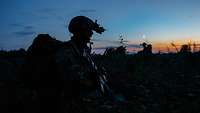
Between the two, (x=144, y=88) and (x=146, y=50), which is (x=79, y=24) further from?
(x=146, y=50)

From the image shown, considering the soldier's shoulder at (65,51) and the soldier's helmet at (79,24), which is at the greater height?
the soldier's helmet at (79,24)

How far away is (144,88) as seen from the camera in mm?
18125

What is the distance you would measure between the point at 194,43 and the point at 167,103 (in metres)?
15.8

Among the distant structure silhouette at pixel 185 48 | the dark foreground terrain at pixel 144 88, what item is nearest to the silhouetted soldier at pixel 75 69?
the dark foreground terrain at pixel 144 88

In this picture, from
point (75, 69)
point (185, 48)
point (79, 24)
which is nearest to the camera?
point (75, 69)

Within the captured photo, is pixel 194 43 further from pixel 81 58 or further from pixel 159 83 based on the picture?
pixel 81 58

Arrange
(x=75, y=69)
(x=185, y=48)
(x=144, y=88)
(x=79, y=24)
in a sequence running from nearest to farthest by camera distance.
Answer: (x=75, y=69) → (x=79, y=24) → (x=144, y=88) → (x=185, y=48)

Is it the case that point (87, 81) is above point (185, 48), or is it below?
below

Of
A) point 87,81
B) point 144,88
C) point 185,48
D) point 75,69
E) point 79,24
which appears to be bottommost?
point 144,88

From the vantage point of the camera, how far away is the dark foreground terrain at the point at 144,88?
A: 14.7 metres

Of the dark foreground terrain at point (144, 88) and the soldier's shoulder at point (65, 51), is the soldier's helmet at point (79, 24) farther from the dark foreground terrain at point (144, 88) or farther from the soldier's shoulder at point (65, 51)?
the dark foreground terrain at point (144, 88)

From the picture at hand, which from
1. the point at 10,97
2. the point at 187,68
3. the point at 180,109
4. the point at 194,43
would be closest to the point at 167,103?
the point at 180,109

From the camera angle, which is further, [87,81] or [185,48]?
[185,48]

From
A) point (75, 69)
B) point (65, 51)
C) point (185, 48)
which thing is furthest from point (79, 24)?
point (185, 48)
